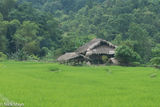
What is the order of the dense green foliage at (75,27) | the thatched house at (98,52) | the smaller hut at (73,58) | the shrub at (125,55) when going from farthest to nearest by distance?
the dense green foliage at (75,27) → the thatched house at (98,52) → the smaller hut at (73,58) → the shrub at (125,55)

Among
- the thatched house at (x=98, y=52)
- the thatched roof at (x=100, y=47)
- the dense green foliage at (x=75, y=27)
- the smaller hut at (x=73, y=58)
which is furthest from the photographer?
the dense green foliage at (x=75, y=27)

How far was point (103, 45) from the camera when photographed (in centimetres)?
3216

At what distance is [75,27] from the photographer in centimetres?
5669

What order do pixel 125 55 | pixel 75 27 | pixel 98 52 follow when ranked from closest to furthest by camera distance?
pixel 125 55, pixel 98 52, pixel 75 27

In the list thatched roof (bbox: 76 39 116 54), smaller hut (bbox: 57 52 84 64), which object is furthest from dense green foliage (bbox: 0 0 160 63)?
smaller hut (bbox: 57 52 84 64)

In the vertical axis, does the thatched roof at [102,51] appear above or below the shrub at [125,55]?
above

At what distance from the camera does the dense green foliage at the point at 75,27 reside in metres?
36.2

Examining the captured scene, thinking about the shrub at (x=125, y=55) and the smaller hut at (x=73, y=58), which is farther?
the smaller hut at (x=73, y=58)

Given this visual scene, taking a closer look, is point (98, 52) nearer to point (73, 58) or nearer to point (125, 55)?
point (73, 58)

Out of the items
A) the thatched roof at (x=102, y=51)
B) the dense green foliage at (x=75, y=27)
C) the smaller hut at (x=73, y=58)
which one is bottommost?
the smaller hut at (x=73, y=58)

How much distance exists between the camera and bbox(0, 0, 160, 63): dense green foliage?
3622 cm

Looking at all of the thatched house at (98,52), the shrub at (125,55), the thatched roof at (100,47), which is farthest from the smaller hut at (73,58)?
the shrub at (125,55)

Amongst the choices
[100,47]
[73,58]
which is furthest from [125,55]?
A: [100,47]

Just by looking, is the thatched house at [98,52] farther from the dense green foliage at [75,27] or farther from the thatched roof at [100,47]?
the dense green foliage at [75,27]
